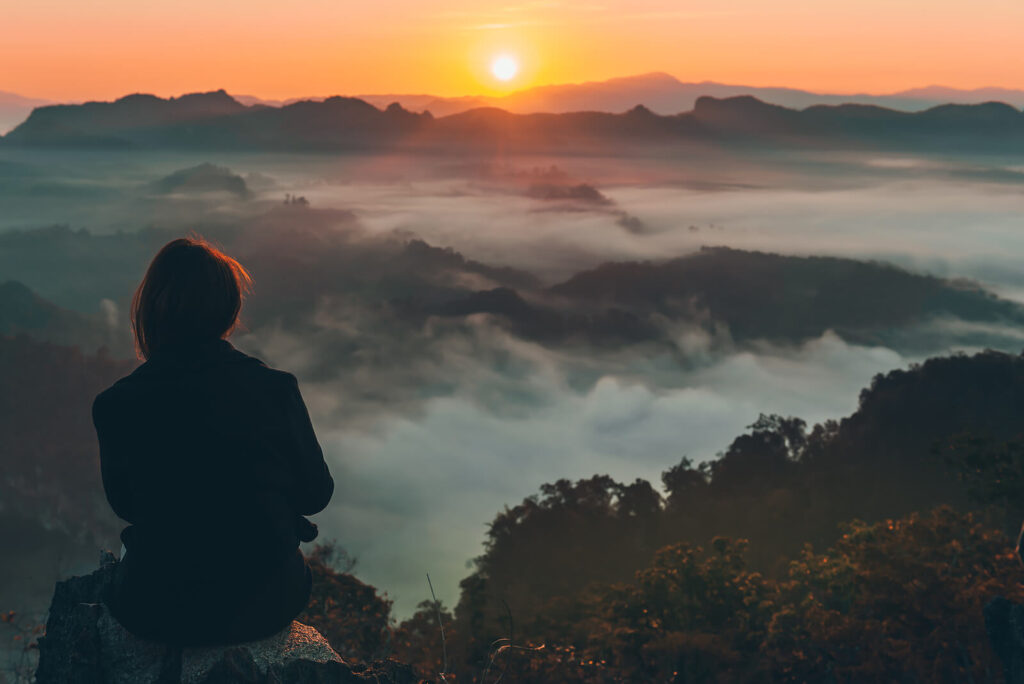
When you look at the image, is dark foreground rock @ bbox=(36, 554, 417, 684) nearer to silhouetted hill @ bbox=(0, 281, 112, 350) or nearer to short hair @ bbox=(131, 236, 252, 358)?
short hair @ bbox=(131, 236, 252, 358)

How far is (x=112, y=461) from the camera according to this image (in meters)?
3.73

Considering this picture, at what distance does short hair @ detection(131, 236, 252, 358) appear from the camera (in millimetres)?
3666

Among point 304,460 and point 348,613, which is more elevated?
point 304,460

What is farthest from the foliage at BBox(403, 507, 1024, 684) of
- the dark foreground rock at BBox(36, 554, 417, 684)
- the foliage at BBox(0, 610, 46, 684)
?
the dark foreground rock at BBox(36, 554, 417, 684)

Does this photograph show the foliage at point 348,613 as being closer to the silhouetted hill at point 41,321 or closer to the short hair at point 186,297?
the short hair at point 186,297

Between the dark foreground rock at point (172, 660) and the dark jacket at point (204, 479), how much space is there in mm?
228

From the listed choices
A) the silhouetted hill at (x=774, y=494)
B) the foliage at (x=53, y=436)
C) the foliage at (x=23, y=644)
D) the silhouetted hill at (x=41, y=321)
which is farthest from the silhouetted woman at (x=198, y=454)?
the silhouetted hill at (x=41, y=321)

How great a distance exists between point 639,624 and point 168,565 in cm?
2417

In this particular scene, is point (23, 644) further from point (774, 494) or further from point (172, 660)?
point (774, 494)

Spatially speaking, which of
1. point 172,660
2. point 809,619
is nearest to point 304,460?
point 172,660

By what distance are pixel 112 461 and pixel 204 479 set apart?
437 mm

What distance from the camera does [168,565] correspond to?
147 inches

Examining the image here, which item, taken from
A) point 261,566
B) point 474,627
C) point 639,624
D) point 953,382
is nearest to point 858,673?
point 639,624

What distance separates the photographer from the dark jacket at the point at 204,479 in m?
3.64
